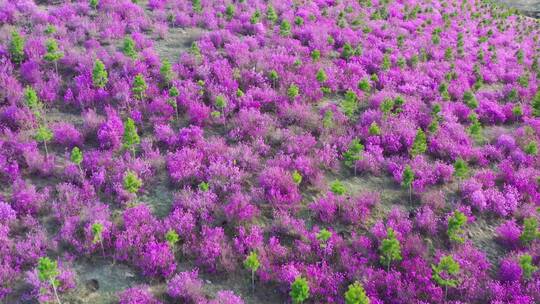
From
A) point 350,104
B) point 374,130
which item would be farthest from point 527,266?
point 350,104

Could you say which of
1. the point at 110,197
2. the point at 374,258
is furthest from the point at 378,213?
the point at 110,197

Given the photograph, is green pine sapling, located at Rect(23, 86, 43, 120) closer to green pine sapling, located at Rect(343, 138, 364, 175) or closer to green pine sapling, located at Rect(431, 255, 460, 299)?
green pine sapling, located at Rect(343, 138, 364, 175)

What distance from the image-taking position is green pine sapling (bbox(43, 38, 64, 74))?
1266 cm

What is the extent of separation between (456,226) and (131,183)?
6.72 meters

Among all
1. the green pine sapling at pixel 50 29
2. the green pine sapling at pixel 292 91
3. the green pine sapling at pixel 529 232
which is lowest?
the green pine sapling at pixel 529 232

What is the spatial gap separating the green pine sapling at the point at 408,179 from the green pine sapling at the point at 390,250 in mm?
1894

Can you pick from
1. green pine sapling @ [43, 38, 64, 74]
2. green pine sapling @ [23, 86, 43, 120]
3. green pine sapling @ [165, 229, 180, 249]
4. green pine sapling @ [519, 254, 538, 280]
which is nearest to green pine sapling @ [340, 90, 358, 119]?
green pine sapling @ [519, 254, 538, 280]

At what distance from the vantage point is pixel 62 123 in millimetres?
10992

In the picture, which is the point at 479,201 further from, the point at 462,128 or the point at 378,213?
the point at 462,128

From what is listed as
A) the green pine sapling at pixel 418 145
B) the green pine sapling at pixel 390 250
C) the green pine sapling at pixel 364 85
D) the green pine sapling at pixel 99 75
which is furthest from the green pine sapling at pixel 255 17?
the green pine sapling at pixel 390 250

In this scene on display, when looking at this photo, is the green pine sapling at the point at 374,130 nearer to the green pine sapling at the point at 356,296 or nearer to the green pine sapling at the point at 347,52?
the green pine sapling at the point at 347,52

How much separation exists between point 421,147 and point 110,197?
760 cm

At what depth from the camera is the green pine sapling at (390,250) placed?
7.83 metres

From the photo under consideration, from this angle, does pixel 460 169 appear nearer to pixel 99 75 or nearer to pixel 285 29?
pixel 285 29
